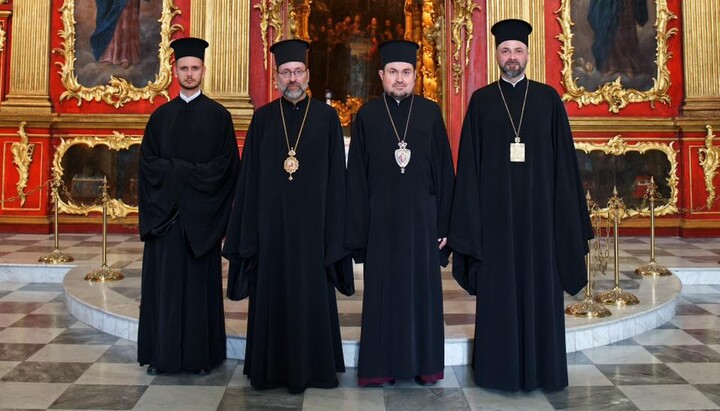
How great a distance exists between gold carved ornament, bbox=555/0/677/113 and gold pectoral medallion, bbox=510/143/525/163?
6950 mm

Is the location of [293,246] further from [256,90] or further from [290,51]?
[256,90]

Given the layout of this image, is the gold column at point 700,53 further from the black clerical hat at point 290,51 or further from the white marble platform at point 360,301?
the black clerical hat at point 290,51

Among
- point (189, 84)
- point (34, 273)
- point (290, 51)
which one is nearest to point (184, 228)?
point (189, 84)

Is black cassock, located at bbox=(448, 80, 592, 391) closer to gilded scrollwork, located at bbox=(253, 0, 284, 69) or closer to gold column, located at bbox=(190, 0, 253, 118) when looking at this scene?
gold column, located at bbox=(190, 0, 253, 118)

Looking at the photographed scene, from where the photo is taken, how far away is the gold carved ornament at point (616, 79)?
10.5m

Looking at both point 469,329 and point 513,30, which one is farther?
point 469,329

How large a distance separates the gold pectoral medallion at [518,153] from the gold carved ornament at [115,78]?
7536mm

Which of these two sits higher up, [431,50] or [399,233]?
[431,50]

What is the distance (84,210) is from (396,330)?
7.85 m

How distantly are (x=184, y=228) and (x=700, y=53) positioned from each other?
9195mm

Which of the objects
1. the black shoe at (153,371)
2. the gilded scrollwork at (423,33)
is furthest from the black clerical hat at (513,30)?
the gilded scrollwork at (423,33)

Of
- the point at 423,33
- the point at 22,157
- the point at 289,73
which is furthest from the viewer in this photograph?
the point at 423,33

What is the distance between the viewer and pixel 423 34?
12.2m

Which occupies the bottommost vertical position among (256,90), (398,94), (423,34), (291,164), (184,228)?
(184,228)
